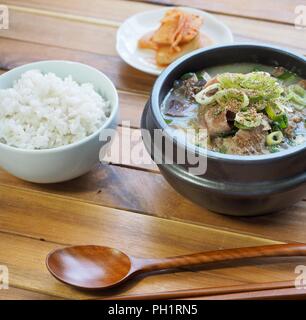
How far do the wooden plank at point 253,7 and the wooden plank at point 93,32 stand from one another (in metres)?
0.06

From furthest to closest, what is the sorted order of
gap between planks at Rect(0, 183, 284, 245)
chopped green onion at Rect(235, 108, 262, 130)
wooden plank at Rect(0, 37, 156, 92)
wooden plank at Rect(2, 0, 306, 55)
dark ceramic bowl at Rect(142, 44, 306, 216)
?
wooden plank at Rect(2, 0, 306, 55) → wooden plank at Rect(0, 37, 156, 92) → gap between planks at Rect(0, 183, 284, 245) → chopped green onion at Rect(235, 108, 262, 130) → dark ceramic bowl at Rect(142, 44, 306, 216)

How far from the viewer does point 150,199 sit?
188 cm

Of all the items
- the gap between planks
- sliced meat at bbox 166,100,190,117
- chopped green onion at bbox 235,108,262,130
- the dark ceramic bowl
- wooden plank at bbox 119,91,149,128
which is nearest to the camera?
the dark ceramic bowl

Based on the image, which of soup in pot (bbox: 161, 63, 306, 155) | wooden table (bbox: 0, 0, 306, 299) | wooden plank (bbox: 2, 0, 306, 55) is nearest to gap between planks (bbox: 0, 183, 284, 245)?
wooden table (bbox: 0, 0, 306, 299)

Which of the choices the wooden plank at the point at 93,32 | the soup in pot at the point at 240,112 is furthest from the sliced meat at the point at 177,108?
the wooden plank at the point at 93,32

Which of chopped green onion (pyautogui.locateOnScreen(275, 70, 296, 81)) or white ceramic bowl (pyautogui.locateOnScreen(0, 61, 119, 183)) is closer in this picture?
white ceramic bowl (pyautogui.locateOnScreen(0, 61, 119, 183))

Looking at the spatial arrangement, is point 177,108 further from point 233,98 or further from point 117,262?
point 117,262

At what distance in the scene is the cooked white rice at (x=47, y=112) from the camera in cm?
183

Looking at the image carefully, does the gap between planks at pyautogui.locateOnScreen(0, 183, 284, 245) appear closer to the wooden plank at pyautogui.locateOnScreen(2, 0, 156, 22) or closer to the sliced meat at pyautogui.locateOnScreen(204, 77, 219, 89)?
the sliced meat at pyautogui.locateOnScreen(204, 77, 219, 89)

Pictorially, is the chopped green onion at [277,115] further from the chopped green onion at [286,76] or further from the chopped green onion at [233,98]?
the chopped green onion at [286,76]

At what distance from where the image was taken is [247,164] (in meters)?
1.51

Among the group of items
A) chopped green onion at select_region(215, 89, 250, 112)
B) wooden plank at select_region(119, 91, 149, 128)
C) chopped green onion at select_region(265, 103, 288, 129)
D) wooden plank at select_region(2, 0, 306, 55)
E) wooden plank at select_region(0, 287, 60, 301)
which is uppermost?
chopped green onion at select_region(215, 89, 250, 112)

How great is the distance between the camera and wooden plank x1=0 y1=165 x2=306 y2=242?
176cm

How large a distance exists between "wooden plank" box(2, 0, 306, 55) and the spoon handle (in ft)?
3.93
